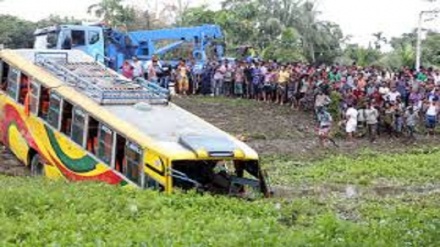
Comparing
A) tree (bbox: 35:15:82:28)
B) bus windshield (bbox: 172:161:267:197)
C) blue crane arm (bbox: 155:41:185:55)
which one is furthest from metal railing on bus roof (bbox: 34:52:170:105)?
tree (bbox: 35:15:82:28)

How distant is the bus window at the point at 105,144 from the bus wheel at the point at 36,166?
2370 mm

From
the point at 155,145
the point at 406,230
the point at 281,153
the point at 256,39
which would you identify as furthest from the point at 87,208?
the point at 256,39

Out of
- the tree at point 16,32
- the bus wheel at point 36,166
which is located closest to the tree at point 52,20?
the tree at point 16,32

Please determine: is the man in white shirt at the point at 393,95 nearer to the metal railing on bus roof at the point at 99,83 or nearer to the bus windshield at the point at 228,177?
the metal railing on bus roof at the point at 99,83

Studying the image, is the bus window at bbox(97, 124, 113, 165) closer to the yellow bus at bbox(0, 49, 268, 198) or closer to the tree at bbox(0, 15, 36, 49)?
the yellow bus at bbox(0, 49, 268, 198)

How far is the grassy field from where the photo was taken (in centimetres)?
937

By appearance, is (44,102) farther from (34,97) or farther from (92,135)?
(92,135)

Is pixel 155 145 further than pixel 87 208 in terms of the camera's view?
Yes

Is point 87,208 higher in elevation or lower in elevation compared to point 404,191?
higher

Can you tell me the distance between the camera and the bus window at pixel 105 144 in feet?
48.7

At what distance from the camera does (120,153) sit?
48.0 ft

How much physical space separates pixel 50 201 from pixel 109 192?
1262mm

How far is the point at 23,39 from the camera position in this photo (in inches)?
2042

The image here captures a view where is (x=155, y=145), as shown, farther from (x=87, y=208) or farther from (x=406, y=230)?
(x=406, y=230)
